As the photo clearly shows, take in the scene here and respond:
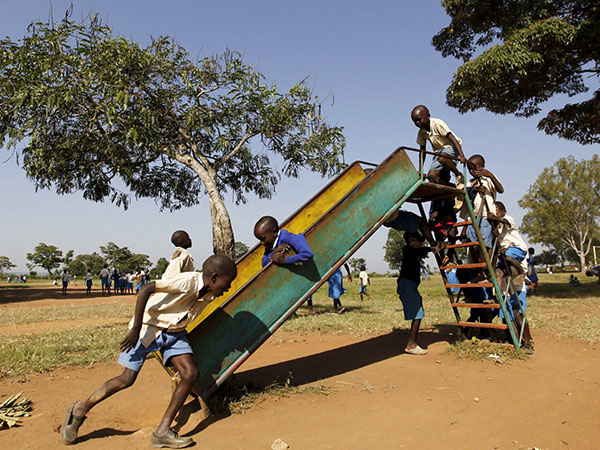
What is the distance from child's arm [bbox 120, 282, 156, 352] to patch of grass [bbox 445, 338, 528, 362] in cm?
438

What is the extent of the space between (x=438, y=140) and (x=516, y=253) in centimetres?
203

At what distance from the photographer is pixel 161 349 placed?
138 inches

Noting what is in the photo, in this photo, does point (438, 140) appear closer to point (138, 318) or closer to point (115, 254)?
point (138, 318)

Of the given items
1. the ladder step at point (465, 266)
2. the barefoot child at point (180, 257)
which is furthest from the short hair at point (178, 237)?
the ladder step at point (465, 266)

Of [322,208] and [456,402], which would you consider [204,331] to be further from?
[322,208]

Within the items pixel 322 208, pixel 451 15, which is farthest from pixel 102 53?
pixel 451 15

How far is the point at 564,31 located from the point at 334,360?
13.1 m

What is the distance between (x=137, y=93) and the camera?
11094 mm

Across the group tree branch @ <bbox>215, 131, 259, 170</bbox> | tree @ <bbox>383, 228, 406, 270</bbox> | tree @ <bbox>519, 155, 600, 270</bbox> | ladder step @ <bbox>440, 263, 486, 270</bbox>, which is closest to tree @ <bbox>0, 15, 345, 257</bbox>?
tree branch @ <bbox>215, 131, 259, 170</bbox>

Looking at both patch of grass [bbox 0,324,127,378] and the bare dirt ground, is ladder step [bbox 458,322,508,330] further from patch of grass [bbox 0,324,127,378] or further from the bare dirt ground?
patch of grass [bbox 0,324,127,378]

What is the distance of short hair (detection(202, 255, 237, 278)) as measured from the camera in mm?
3457

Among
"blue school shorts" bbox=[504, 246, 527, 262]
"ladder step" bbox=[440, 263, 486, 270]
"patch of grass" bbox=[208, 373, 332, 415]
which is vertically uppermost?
"blue school shorts" bbox=[504, 246, 527, 262]

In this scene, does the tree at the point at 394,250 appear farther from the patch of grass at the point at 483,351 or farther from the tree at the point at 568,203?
the patch of grass at the point at 483,351

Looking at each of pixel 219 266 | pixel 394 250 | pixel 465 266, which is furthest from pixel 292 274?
pixel 394 250
